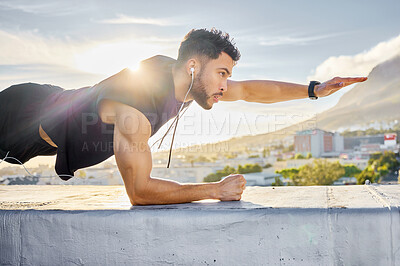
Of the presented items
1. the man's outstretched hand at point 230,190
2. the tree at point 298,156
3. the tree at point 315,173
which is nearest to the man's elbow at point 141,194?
the man's outstretched hand at point 230,190

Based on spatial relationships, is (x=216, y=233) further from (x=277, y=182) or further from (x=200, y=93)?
(x=277, y=182)

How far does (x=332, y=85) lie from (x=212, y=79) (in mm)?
768

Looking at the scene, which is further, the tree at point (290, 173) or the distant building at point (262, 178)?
the tree at point (290, 173)

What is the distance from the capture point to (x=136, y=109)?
1.92 metres

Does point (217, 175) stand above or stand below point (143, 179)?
below

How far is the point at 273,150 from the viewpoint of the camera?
66688 mm

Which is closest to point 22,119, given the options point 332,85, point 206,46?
point 206,46

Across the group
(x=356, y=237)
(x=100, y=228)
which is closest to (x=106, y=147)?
(x=100, y=228)

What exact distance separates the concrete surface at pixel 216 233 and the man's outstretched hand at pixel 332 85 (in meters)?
0.87

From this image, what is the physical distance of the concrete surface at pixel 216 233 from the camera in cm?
131

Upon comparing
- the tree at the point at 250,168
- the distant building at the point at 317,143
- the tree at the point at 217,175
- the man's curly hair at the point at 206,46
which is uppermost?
the distant building at the point at 317,143

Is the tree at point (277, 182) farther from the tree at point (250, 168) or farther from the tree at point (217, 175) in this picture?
the tree at point (217, 175)

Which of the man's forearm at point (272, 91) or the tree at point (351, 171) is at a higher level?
the man's forearm at point (272, 91)

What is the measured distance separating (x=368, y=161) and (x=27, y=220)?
62841mm
